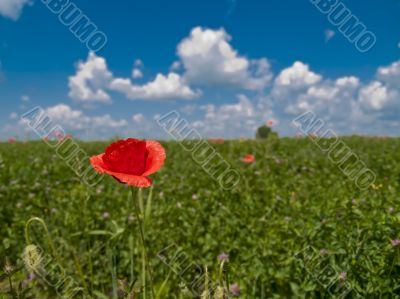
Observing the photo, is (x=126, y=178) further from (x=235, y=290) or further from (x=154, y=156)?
(x=235, y=290)

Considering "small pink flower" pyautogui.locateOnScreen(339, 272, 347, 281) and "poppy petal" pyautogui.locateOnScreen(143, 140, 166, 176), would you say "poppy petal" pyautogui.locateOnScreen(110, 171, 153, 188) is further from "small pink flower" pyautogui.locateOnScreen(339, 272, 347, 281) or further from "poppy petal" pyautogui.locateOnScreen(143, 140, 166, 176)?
"small pink flower" pyautogui.locateOnScreen(339, 272, 347, 281)

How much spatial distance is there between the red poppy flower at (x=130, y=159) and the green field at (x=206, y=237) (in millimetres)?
427

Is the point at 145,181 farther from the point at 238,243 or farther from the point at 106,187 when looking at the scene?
the point at 106,187

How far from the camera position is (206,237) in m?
3.83

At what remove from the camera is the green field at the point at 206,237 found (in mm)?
2393

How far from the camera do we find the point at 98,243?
3.90 m

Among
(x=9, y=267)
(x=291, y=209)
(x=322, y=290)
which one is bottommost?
(x=322, y=290)

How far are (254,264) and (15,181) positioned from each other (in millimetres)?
3886

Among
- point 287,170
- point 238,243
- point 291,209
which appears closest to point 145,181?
point 238,243

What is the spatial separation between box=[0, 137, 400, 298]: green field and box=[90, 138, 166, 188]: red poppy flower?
0.43 metres

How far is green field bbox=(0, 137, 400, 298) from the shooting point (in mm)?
2393

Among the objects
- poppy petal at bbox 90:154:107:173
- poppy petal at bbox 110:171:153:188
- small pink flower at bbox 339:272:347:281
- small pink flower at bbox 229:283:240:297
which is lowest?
small pink flower at bbox 229:283:240:297

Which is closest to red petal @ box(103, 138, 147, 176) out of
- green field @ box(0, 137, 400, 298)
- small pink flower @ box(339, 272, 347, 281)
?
green field @ box(0, 137, 400, 298)

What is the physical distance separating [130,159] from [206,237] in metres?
2.47
